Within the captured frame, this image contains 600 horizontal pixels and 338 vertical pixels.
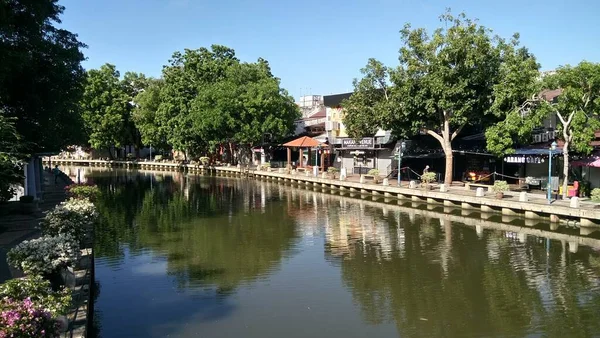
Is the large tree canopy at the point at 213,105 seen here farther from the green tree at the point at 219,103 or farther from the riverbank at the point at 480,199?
the riverbank at the point at 480,199

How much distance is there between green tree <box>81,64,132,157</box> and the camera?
69938 mm

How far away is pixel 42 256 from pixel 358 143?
1334 inches

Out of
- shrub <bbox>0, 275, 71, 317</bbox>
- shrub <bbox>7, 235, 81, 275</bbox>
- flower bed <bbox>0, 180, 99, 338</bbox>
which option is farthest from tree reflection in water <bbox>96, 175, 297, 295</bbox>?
shrub <bbox>0, 275, 71, 317</bbox>

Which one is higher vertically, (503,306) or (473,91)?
(473,91)

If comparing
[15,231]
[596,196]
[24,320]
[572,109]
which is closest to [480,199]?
[596,196]

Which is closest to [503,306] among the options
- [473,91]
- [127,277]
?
[127,277]

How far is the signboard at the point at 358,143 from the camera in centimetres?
4146

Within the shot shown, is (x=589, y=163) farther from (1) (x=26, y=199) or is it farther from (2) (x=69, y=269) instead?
(1) (x=26, y=199)

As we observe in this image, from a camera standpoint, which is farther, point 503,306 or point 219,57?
point 219,57

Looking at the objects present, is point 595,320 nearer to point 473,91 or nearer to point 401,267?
point 401,267

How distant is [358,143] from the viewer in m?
42.3

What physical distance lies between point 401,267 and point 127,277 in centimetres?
864

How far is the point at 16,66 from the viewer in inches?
666

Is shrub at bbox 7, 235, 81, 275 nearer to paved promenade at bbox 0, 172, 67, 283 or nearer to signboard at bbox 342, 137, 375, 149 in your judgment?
paved promenade at bbox 0, 172, 67, 283
